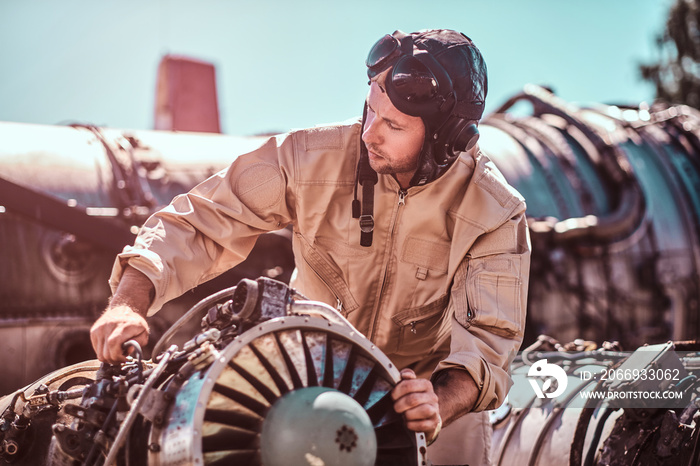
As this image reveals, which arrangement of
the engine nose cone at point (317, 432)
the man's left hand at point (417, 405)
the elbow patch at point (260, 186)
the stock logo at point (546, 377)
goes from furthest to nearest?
the stock logo at point (546, 377) → the elbow patch at point (260, 186) → the man's left hand at point (417, 405) → the engine nose cone at point (317, 432)

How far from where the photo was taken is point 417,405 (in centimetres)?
205

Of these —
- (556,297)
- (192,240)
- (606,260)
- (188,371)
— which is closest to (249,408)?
(188,371)

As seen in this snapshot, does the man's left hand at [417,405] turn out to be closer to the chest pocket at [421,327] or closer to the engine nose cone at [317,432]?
the engine nose cone at [317,432]

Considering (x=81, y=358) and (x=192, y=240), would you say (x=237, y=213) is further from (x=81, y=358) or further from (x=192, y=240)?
(x=81, y=358)

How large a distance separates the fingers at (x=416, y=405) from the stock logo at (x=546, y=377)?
1834 millimetres

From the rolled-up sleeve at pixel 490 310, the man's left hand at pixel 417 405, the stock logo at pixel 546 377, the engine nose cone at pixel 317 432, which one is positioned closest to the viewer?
the engine nose cone at pixel 317 432

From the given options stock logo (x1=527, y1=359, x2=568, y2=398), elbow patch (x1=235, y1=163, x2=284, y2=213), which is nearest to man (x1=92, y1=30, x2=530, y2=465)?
elbow patch (x1=235, y1=163, x2=284, y2=213)

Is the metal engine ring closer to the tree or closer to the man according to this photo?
the man

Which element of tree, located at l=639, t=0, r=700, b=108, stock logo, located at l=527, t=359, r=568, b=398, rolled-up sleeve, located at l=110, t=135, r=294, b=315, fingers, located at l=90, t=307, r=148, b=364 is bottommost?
stock logo, located at l=527, t=359, r=568, b=398

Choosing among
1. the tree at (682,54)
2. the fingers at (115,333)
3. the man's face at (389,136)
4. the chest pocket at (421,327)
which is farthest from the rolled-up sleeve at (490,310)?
the tree at (682,54)

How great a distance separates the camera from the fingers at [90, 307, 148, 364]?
210 centimetres

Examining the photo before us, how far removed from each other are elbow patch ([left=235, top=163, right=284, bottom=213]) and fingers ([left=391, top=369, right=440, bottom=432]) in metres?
1.00

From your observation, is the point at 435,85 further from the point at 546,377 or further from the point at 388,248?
the point at 546,377

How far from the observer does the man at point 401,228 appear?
2451 millimetres
